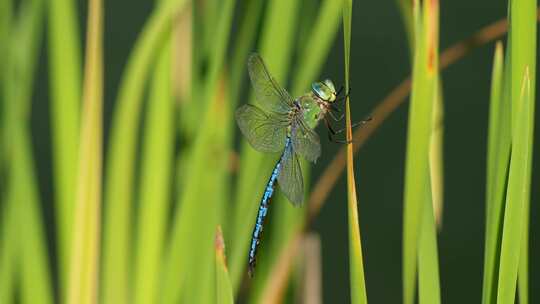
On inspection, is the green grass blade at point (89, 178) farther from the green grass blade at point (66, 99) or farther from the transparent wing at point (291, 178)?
the transparent wing at point (291, 178)

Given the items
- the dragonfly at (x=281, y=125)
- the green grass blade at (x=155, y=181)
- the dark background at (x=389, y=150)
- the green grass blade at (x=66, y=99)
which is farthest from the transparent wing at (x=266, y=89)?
the dark background at (x=389, y=150)

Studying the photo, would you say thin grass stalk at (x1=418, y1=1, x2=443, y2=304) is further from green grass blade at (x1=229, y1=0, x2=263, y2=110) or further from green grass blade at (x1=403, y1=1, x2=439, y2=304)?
green grass blade at (x1=229, y1=0, x2=263, y2=110)

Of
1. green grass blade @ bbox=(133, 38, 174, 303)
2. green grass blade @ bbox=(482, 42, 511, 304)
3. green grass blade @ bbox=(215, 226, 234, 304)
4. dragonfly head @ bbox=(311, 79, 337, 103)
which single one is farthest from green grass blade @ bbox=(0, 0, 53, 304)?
green grass blade @ bbox=(482, 42, 511, 304)

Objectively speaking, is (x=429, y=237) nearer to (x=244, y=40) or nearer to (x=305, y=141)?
(x=305, y=141)

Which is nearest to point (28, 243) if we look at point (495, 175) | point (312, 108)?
point (312, 108)

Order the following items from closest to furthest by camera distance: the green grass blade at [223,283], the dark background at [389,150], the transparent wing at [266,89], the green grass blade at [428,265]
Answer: the green grass blade at [223,283]
the green grass blade at [428,265]
the transparent wing at [266,89]
the dark background at [389,150]

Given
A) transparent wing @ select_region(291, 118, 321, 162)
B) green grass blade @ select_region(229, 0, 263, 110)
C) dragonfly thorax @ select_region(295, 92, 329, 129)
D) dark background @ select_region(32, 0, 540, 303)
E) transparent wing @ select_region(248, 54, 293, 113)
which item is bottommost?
transparent wing @ select_region(291, 118, 321, 162)

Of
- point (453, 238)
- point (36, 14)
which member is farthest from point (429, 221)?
point (453, 238)
